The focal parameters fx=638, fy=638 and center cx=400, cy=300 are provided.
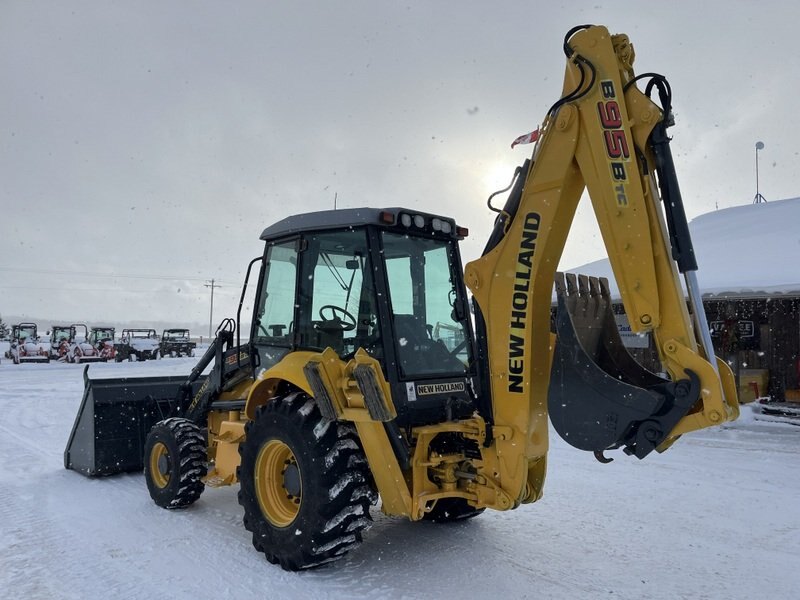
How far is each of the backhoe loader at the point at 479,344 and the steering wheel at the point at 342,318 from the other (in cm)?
1

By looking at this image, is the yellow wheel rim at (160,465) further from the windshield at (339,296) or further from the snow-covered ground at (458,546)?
the windshield at (339,296)

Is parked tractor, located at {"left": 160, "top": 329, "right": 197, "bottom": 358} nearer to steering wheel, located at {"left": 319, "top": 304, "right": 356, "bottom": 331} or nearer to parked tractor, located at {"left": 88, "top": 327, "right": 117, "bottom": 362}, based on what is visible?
parked tractor, located at {"left": 88, "top": 327, "right": 117, "bottom": 362}

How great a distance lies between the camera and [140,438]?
702 centimetres

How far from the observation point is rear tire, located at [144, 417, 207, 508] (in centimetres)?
559

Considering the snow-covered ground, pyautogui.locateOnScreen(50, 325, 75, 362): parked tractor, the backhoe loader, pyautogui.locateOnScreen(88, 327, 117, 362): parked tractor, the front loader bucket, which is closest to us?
the backhoe loader

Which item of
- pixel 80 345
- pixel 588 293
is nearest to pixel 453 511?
pixel 588 293

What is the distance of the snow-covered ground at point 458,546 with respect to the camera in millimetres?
4008

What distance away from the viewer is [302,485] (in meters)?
4.21

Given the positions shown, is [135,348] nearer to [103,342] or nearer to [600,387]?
[103,342]

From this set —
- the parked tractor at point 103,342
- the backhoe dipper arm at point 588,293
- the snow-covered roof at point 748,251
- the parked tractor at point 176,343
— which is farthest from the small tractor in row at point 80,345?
the backhoe dipper arm at point 588,293

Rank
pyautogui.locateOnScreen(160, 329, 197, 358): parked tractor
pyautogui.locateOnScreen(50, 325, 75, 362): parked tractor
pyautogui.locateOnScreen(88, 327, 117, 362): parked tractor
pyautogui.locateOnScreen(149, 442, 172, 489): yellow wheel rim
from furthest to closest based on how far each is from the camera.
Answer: pyautogui.locateOnScreen(160, 329, 197, 358): parked tractor, pyautogui.locateOnScreen(88, 327, 117, 362): parked tractor, pyautogui.locateOnScreen(50, 325, 75, 362): parked tractor, pyautogui.locateOnScreen(149, 442, 172, 489): yellow wheel rim

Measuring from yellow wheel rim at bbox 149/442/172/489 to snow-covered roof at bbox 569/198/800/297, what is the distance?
10.2m

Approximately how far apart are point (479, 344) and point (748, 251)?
12.2m

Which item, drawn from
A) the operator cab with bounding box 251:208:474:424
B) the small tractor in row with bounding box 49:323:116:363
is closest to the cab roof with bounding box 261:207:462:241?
the operator cab with bounding box 251:208:474:424
